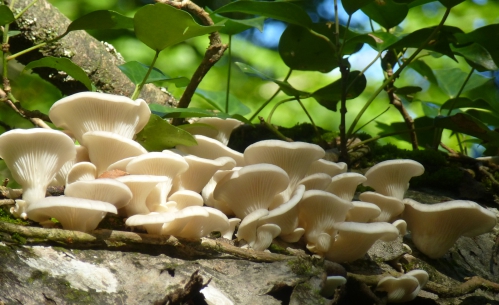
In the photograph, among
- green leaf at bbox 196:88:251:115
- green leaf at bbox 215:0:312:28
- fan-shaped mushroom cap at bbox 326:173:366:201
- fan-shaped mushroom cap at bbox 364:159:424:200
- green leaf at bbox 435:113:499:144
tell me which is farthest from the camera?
green leaf at bbox 196:88:251:115

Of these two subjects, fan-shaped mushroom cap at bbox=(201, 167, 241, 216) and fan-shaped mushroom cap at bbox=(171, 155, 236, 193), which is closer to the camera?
fan-shaped mushroom cap at bbox=(171, 155, 236, 193)

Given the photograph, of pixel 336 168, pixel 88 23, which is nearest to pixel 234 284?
pixel 336 168

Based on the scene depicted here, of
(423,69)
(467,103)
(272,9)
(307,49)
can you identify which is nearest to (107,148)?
(272,9)

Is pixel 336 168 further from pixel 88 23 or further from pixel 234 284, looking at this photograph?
pixel 88 23

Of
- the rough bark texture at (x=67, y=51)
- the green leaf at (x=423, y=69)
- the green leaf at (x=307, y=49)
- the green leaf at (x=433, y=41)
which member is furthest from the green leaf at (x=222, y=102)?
the green leaf at (x=423, y=69)

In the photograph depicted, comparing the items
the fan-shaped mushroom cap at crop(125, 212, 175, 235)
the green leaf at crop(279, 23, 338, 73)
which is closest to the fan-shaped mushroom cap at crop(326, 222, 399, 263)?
the fan-shaped mushroom cap at crop(125, 212, 175, 235)

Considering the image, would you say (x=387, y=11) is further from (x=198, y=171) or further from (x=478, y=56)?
(x=198, y=171)

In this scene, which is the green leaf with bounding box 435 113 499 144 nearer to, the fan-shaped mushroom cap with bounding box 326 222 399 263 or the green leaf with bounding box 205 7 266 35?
the fan-shaped mushroom cap with bounding box 326 222 399 263
